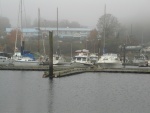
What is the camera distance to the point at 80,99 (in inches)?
1086

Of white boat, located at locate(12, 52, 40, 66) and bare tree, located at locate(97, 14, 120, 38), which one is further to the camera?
bare tree, located at locate(97, 14, 120, 38)

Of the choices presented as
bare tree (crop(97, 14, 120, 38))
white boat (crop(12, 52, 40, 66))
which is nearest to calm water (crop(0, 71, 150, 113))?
white boat (crop(12, 52, 40, 66))

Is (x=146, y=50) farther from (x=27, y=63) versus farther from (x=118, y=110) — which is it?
(x=118, y=110)

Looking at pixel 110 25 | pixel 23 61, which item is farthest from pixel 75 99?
pixel 110 25

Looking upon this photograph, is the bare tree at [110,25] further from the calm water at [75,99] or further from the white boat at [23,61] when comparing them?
the calm water at [75,99]

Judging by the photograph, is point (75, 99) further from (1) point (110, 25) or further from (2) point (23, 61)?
(1) point (110, 25)

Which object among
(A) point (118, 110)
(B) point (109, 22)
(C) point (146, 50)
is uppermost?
(B) point (109, 22)

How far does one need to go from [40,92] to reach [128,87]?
30.4 feet

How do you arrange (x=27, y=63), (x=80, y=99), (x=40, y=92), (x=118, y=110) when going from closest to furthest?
(x=118, y=110), (x=80, y=99), (x=40, y=92), (x=27, y=63)

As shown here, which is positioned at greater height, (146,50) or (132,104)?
(146,50)

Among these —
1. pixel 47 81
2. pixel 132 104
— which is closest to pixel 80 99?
pixel 132 104

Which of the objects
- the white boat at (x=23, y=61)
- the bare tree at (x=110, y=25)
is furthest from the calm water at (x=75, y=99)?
the bare tree at (x=110, y=25)

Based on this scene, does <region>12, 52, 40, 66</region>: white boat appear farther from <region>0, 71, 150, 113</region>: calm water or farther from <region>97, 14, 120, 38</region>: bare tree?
<region>97, 14, 120, 38</region>: bare tree

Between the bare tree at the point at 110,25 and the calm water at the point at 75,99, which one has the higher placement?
the bare tree at the point at 110,25
